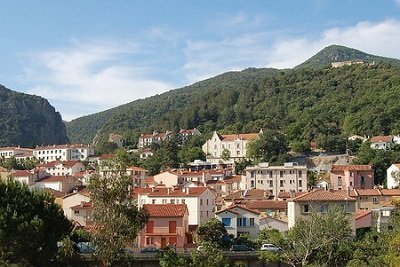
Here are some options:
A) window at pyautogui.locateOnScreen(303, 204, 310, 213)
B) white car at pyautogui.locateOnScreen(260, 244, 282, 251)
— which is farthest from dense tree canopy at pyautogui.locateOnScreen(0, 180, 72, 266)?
window at pyautogui.locateOnScreen(303, 204, 310, 213)

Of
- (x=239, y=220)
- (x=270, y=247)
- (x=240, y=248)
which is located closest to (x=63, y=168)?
(x=239, y=220)

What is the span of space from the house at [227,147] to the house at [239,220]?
72038 mm

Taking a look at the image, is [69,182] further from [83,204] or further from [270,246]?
[270,246]

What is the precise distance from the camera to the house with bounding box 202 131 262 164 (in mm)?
132125

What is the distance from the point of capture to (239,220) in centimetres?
5716

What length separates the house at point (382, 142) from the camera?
11456 cm

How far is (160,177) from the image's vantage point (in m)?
101

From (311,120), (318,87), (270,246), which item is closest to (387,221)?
(270,246)

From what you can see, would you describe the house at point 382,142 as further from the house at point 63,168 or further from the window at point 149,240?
the window at point 149,240

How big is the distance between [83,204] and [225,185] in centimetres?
3623

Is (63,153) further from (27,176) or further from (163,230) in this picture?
(163,230)

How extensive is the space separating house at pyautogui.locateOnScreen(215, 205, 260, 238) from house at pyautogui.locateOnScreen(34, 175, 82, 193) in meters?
44.5

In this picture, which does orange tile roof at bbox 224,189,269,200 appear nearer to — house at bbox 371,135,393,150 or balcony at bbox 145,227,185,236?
balcony at bbox 145,227,185,236

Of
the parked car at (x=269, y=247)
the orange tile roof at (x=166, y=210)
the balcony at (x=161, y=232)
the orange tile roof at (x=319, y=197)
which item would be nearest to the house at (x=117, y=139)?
the orange tile roof at (x=166, y=210)
